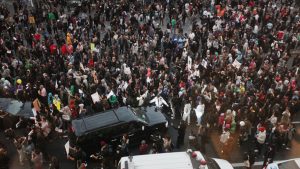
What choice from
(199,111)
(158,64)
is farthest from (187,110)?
(158,64)

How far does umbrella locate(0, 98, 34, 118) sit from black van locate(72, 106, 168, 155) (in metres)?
2.59

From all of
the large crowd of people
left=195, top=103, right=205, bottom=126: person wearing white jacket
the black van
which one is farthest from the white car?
the black van

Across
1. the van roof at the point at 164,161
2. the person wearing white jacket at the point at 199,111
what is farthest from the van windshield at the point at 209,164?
the person wearing white jacket at the point at 199,111

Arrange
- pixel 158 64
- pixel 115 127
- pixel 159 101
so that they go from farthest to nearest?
pixel 158 64 < pixel 159 101 < pixel 115 127

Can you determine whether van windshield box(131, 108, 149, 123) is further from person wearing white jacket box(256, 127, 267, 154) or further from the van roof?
the van roof

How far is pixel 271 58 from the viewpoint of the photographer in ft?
72.3

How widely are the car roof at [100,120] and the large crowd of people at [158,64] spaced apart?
628 mm

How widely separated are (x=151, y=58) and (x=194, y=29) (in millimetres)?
5586

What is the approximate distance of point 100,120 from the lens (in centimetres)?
1529

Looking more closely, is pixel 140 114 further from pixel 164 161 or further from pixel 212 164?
pixel 164 161

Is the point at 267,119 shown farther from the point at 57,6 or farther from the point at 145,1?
the point at 57,6

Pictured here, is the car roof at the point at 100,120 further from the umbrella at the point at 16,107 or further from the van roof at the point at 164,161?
the van roof at the point at 164,161

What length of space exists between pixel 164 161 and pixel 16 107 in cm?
910

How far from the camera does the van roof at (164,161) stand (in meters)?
10.2
